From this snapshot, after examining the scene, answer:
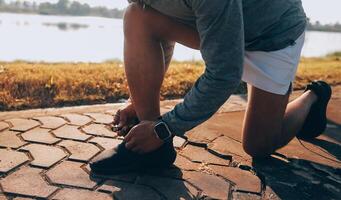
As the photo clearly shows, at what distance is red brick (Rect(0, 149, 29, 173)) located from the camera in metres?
1.81

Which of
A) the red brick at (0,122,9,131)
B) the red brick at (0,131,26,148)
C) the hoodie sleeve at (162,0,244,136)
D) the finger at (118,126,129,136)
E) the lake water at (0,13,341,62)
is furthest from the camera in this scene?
the lake water at (0,13,341,62)

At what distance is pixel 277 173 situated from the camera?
79.9 inches

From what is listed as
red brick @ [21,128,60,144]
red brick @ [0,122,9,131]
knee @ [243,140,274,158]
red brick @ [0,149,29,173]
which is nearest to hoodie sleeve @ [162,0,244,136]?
knee @ [243,140,274,158]

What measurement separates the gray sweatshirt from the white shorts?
19 centimetres

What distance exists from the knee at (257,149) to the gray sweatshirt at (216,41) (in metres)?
0.63

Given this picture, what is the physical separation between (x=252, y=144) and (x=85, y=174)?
934 mm

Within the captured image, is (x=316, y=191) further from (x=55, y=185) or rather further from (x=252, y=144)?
(x=55, y=185)

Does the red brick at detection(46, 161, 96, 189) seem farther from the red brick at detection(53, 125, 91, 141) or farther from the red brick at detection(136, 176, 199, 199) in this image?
the red brick at detection(53, 125, 91, 141)

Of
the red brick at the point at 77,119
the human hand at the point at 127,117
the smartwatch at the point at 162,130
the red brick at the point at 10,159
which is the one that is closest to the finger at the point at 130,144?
the smartwatch at the point at 162,130

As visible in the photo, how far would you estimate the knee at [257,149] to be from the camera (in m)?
2.13

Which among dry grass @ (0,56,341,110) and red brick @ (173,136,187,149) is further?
dry grass @ (0,56,341,110)

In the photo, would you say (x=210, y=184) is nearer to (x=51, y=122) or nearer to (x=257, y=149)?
(x=257, y=149)

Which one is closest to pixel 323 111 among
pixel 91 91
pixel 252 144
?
pixel 252 144

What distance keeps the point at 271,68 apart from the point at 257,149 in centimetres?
46
